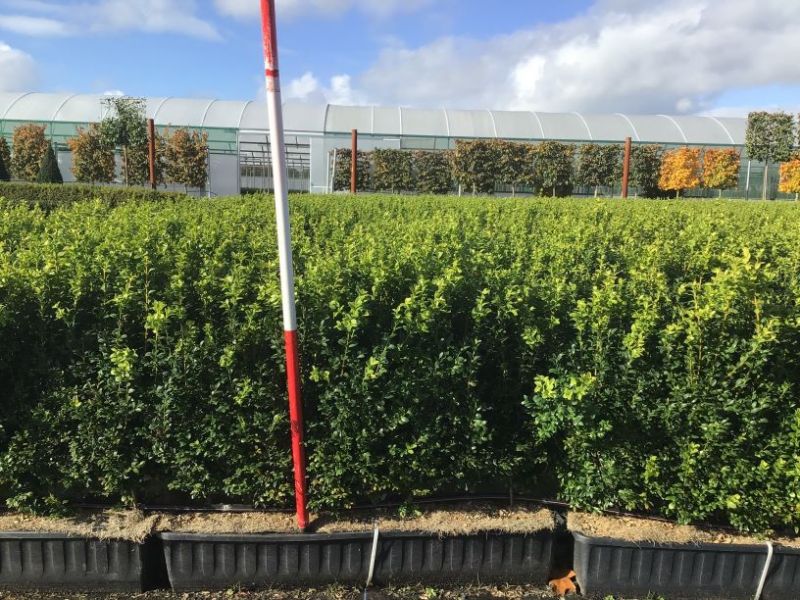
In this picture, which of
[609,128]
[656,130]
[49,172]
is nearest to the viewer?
[49,172]

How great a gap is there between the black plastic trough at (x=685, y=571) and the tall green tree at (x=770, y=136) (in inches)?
1046

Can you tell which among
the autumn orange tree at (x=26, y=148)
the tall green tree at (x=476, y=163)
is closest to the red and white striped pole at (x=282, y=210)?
the tall green tree at (x=476, y=163)

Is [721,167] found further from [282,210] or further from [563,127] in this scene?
[282,210]

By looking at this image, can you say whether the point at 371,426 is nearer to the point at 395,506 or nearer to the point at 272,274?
the point at 395,506

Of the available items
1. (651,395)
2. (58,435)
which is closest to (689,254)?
(651,395)

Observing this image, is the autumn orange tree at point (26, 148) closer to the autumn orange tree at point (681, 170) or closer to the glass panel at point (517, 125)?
the glass panel at point (517, 125)

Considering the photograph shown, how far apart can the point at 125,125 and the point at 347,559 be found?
26046mm

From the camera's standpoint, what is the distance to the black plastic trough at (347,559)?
273cm

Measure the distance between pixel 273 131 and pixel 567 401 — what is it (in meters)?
1.71

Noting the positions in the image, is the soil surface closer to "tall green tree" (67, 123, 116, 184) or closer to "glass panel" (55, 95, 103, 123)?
"tall green tree" (67, 123, 116, 184)

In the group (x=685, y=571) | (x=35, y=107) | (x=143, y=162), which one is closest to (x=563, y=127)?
(x=143, y=162)

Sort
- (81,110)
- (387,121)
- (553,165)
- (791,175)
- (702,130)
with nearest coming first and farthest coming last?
(791,175) < (553,165) < (81,110) < (387,121) < (702,130)

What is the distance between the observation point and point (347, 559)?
2.78 m

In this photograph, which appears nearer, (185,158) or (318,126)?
(185,158)
